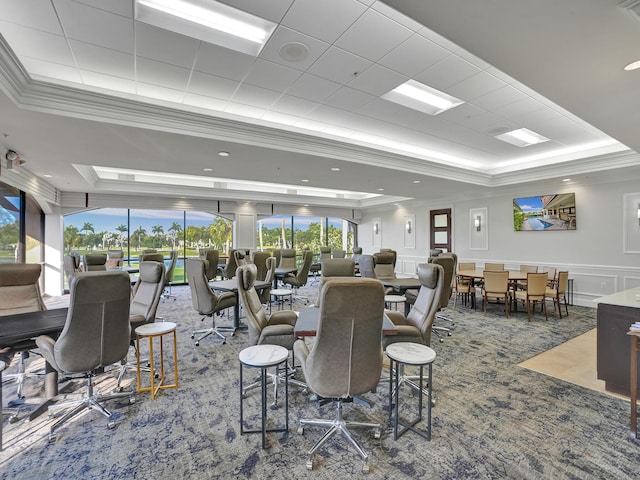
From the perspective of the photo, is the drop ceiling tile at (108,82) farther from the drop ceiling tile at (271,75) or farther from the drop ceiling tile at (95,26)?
the drop ceiling tile at (271,75)

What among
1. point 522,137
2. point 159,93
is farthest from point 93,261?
point 522,137

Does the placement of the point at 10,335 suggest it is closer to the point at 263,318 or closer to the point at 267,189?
the point at 263,318

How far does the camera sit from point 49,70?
293 centimetres

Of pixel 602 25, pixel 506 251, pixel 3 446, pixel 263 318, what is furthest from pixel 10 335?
pixel 506 251

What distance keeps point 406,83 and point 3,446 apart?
469 centimetres

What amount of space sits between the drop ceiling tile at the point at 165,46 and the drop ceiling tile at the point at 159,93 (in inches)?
22.3

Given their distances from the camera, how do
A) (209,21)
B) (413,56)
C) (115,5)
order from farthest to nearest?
(413,56)
(209,21)
(115,5)

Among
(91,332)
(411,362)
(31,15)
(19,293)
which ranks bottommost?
(411,362)

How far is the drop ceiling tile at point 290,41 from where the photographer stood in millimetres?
2478

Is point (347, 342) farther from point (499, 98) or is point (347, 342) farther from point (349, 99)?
point (499, 98)

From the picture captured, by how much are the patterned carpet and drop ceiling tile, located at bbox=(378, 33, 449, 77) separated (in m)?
3.14

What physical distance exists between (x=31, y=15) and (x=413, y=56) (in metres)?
3.05

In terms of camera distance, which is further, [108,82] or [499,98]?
[499,98]

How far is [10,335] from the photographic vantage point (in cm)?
221
